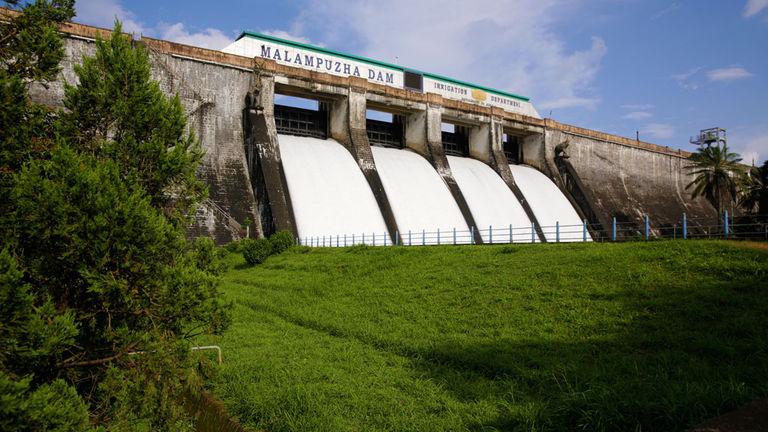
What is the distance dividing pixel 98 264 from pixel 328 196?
21.2m

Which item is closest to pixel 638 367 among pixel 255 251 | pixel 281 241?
pixel 255 251

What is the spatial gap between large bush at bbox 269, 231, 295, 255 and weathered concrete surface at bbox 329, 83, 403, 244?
6061 millimetres

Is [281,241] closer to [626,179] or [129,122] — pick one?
[129,122]

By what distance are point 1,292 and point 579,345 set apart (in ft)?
23.8

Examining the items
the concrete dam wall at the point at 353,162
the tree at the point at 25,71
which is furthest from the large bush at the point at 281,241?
the tree at the point at 25,71

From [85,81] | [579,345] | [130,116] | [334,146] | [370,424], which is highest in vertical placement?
[334,146]

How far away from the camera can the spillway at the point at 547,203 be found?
33.2 meters

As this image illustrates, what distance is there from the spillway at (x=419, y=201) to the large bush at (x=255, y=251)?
751cm

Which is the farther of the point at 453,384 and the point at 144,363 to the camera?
the point at 453,384

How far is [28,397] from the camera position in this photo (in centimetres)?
395

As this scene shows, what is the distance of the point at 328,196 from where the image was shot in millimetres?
25969

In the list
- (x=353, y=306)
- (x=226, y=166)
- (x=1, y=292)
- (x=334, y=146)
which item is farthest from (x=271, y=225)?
(x=1, y=292)

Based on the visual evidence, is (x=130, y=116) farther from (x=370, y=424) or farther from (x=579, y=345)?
(x=579, y=345)

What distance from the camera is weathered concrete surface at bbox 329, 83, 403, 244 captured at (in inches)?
1073
